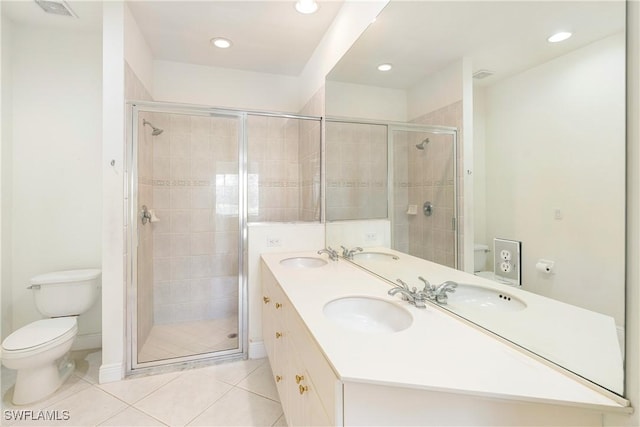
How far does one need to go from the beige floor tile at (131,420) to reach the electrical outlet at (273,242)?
1251 mm

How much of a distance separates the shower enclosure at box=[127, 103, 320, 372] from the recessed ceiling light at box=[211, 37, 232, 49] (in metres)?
0.63

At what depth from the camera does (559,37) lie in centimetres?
71

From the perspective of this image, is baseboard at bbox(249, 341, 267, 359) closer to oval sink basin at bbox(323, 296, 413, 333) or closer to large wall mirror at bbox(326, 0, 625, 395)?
oval sink basin at bbox(323, 296, 413, 333)

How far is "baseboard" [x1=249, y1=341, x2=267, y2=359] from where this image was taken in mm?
2236

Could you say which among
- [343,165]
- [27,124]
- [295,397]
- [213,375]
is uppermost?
[27,124]

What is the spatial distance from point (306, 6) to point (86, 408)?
2937 millimetres

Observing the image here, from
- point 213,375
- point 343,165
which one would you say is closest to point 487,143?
point 343,165

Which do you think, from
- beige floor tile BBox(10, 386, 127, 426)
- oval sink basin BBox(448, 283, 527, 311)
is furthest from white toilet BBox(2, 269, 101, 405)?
oval sink basin BBox(448, 283, 527, 311)

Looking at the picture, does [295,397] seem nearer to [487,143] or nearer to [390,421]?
[390,421]

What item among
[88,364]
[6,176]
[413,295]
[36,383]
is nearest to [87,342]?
[88,364]

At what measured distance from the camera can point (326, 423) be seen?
30.7 inches

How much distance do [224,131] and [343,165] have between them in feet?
4.17

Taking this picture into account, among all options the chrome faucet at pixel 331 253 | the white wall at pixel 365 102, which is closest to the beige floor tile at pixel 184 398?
the chrome faucet at pixel 331 253

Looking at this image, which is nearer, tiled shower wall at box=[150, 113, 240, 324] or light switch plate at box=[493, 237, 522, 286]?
light switch plate at box=[493, 237, 522, 286]
